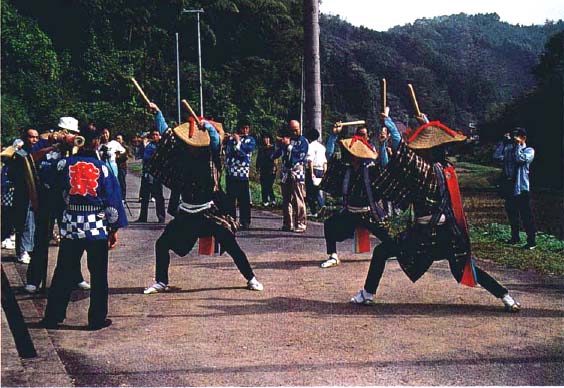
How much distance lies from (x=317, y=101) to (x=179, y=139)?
7131 millimetres

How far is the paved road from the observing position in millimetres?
5426

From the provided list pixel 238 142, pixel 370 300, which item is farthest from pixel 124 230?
pixel 370 300

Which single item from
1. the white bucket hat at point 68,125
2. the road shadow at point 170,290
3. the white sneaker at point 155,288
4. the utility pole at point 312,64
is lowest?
the road shadow at point 170,290

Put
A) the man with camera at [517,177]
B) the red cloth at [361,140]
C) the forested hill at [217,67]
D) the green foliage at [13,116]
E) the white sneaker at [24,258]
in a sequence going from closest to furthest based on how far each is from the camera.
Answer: the red cloth at [361,140] → the white sneaker at [24,258] → the man with camera at [517,177] → the green foliage at [13,116] → the forested hill at [217,67]

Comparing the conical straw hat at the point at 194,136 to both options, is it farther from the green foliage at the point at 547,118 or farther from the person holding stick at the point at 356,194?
the green foliage at the point at 547,118

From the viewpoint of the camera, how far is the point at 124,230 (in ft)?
42.8

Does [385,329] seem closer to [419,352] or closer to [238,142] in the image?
[419,352]

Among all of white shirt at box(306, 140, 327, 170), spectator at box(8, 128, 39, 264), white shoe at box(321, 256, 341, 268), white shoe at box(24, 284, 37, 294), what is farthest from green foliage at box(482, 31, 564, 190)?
white shoe at box(24, 284, 37, 294)

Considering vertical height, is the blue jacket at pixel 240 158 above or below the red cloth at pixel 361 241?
above

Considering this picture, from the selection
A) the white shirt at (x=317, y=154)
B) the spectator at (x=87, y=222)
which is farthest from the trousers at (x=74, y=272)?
the white shirt at (x=317, y=154)

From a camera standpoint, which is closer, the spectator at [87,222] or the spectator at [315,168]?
the spectator at [87,222]

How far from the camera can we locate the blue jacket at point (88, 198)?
650cm

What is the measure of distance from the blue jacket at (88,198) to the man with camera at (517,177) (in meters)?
6.93

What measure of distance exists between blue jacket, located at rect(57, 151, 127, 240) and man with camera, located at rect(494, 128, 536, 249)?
6930mm
